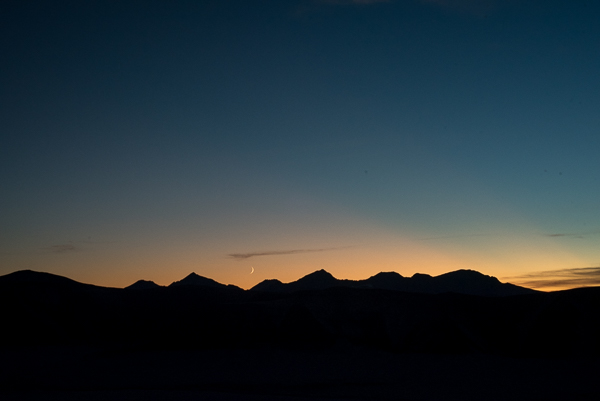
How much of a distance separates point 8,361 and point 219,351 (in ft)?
29.7

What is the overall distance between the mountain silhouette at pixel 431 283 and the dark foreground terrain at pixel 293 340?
202 feet

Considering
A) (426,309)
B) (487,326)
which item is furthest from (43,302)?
(487,326)

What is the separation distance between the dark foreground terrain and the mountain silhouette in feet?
202

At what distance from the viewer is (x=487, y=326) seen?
76.7 feet

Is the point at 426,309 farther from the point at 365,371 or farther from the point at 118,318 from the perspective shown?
the point at 118,318

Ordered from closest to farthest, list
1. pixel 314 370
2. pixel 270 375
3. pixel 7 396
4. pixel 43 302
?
pixel 7 396, pixel 270 375, pixel 314 370, pixel 43 302

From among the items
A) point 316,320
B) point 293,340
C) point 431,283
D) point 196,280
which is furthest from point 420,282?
point 293,340

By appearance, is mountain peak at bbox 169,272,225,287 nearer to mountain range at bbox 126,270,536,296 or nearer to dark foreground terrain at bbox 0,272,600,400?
mountain range at bbox 126,270,536,296

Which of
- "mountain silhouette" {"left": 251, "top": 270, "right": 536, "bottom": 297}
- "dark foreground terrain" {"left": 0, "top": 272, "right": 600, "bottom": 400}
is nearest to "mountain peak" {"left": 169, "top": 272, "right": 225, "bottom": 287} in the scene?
"mountain silhouette" {"left": 251, "top": 270, "right": 536, "bottom": 297}

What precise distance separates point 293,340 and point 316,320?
160 cm

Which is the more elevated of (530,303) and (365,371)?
(530,303)

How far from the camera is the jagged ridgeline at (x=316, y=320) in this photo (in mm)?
22594

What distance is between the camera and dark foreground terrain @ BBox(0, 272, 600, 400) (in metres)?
16.0

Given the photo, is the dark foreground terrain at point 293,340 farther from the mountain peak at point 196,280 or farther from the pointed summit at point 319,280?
the mountain peak at point 196,280
